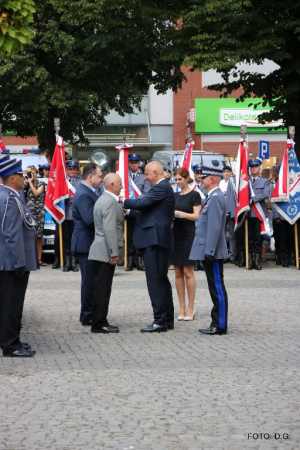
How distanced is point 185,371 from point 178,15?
18.1 metres

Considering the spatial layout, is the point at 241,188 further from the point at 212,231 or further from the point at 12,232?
the point at 12,232

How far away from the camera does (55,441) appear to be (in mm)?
6477

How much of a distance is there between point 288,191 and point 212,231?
984 cm

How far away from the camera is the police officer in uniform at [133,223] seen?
2020 centimetres

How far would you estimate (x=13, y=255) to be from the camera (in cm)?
979

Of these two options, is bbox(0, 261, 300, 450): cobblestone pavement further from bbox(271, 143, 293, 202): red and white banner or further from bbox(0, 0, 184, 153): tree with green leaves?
bbox(0, 0, 184, 153): tree with green leaves

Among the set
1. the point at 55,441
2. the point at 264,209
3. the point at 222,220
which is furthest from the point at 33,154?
the point at 55,441

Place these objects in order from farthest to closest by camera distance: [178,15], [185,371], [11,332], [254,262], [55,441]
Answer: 1. [178,15]
2. [254,262]
3. [11,332]
4. [185,371]
5. [55,441]

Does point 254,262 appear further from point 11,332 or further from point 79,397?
point 79,397

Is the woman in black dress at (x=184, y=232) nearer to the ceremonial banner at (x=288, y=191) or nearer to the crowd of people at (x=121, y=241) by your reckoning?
the crowd of people at (x=121, y=241)

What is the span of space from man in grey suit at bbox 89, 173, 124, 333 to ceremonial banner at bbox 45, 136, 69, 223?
28.8ft

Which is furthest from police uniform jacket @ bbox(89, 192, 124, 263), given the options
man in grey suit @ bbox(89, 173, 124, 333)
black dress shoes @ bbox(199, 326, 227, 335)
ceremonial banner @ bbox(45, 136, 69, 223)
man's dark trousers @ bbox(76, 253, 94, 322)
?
ceremonial banner @ bbox(45, 136, 69, 223)

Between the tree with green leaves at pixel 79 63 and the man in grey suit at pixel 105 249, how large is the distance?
1933cm

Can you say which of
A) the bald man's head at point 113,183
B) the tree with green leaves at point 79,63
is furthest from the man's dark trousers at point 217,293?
the tree with green leaves at point 79,63
